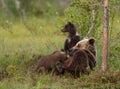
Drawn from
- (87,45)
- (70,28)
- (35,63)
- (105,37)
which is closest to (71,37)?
(70,28)

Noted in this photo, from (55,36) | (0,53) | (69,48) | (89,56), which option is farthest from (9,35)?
(89,56)

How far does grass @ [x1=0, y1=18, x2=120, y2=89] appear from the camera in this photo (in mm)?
10227

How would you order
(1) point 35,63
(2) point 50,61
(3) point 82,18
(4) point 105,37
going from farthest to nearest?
(3) point 82,18 → (1) point 35,63 → (2) point 50,61 → (4) point 105,37

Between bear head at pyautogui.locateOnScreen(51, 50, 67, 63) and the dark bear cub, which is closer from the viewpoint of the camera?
bear head at pyautogui.locateOnScreen(51, 50, 67, 63)

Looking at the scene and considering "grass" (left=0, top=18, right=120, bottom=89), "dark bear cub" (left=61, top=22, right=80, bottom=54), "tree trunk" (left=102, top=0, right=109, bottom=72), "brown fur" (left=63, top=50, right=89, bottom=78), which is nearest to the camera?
"grass" (left=0, top=18, right=120, bottom=89)

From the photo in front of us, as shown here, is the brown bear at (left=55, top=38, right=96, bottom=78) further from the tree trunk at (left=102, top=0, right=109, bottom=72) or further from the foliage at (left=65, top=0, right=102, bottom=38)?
the foliage at (left=65, top=0, right=102, bottom=38)

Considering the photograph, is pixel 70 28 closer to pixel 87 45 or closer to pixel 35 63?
pixel 87 45

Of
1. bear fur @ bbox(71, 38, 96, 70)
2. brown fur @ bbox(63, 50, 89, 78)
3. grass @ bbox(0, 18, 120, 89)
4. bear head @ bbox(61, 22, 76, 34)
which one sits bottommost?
grass @ bbox(0, 18, 120, 89)

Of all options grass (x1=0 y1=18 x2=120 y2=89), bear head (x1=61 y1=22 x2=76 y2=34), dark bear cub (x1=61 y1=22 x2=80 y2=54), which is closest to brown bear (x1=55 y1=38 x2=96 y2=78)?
grass (x1=0 y1=18 x2=120 y2=89)

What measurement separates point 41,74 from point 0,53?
2480 mm

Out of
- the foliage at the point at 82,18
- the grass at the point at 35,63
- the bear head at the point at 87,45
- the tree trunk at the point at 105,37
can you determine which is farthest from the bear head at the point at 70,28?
the tree trunk at the point at 105,37

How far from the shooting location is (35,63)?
12.5 m

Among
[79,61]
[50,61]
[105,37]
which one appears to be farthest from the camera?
[50,61]

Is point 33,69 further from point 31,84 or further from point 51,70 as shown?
point 31,84
